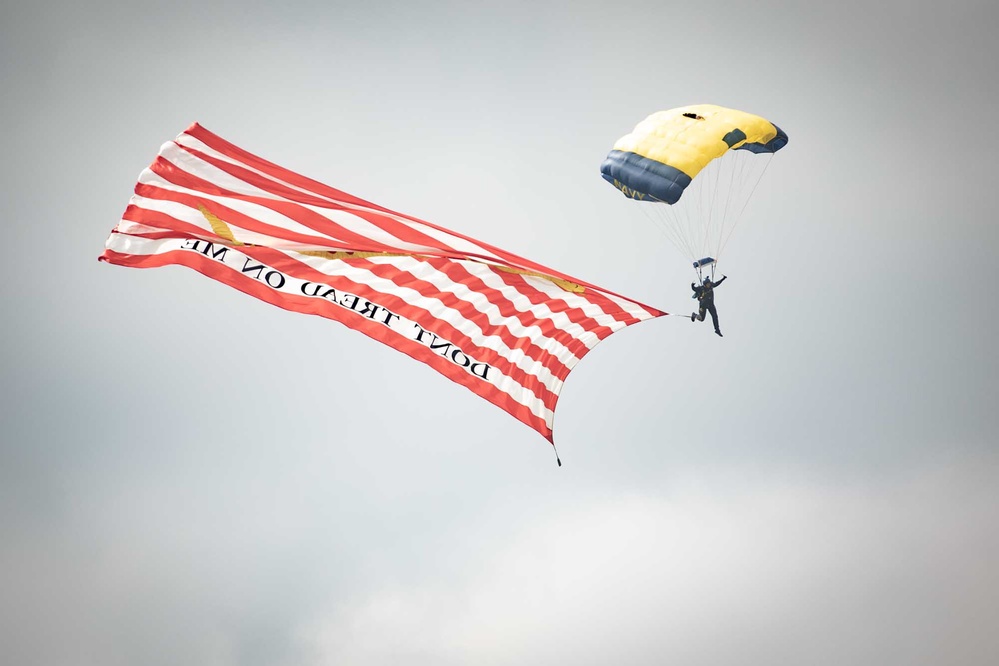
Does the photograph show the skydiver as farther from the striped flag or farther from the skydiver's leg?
the striped flag

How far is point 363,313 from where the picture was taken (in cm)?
1800

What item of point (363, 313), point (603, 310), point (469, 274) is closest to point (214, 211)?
point (363, 313)

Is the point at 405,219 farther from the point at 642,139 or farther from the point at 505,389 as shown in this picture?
the point at 642,139

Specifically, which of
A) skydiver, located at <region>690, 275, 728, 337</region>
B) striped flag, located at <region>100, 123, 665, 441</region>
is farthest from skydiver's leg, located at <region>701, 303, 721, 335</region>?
striped flag, located at <region>100, 123, 665, 441</region>

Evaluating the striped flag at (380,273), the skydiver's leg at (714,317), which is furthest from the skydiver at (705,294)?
the striped flag at (380,273)

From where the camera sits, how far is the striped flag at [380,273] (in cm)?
1777

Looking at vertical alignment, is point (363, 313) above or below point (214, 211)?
below

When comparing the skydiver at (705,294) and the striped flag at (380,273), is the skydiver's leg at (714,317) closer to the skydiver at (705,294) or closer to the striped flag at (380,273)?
the skydiver at (705,294)

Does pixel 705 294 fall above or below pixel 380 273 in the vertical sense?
above

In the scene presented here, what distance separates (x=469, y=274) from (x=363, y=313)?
1982 millimetres

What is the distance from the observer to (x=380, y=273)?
1838cm

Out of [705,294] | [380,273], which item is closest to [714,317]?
[705,294]

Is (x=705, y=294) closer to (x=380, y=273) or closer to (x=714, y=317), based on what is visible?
(x=714, y=317)

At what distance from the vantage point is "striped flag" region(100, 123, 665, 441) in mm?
17766
